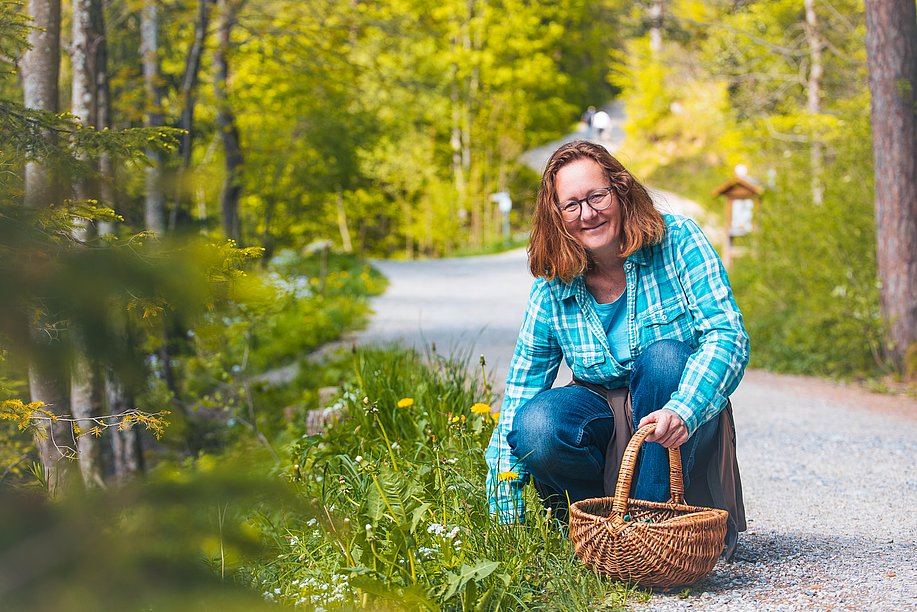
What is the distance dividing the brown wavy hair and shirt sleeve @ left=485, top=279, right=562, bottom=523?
0.34 feet

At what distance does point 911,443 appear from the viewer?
5395mm

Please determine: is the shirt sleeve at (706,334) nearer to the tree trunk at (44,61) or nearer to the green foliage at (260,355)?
the green foliage at (260,355)

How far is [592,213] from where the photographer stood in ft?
9.57

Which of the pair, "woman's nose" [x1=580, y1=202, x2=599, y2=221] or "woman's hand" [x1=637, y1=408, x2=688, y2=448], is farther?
"woman's nose" [x1=580, y1=202, x2=599, y2=221]

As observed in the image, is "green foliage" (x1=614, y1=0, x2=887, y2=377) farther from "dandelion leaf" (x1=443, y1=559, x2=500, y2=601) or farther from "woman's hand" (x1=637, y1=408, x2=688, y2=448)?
"dandelion leaf" (x1=443, y1=559, x2=500, y2=601)

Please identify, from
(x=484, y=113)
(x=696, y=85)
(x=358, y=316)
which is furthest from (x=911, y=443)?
(x=484, y=113)

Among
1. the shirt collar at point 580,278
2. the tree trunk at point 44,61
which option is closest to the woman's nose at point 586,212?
the shirt collar at point 580,278

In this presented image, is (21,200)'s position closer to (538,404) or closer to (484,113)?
(538,404)

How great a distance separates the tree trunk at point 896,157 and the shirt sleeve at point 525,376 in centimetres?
520

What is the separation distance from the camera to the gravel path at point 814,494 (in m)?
2.65

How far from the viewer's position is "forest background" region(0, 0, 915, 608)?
1063 millimetres

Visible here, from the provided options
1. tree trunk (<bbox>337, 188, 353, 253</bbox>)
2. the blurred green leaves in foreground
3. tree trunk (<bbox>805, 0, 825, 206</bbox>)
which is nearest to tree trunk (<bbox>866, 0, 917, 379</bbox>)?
tree trunk (<bbox>805, 0, 825, 206</bbox>)

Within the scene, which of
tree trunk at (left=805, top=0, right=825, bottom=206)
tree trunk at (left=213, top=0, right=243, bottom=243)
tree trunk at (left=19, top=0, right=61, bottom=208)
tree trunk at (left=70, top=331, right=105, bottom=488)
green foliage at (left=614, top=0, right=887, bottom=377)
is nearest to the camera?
tree trunk at (left=19, top=0, right=61, bottom=208)

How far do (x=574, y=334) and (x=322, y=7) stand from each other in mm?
7684
